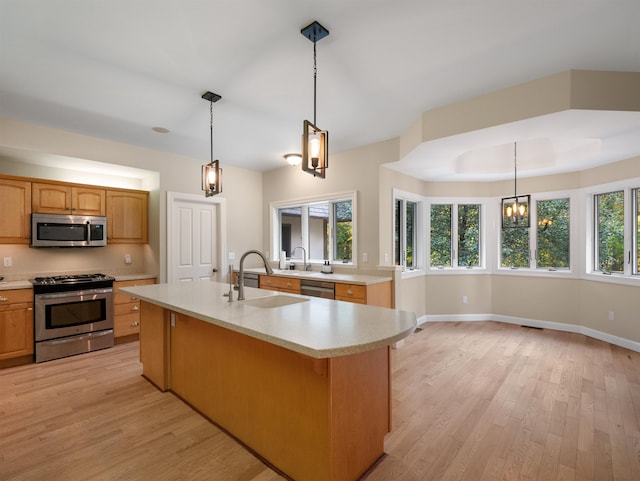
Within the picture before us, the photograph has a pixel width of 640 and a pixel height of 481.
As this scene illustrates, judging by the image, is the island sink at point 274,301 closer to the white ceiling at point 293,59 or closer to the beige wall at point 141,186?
the white ceiling at point 293,59

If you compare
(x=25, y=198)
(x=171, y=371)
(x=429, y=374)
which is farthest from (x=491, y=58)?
(x=25, y=198)

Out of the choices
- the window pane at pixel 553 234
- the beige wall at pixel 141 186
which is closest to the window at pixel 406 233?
the window pane at pixel 553 234

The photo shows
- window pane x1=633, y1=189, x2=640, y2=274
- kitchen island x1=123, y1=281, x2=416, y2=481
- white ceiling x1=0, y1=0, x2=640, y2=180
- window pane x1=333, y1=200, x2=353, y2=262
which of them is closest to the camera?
kitchen island x1=123, y1=281, x2=416, y2=481

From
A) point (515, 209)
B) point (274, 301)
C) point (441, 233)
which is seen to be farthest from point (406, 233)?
point (274, 301)

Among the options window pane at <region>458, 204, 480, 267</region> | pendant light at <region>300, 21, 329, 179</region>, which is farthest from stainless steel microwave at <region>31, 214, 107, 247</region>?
window pane at <region>458, 204, 480, 267</region>

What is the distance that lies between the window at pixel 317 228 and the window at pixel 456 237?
1.70 metres

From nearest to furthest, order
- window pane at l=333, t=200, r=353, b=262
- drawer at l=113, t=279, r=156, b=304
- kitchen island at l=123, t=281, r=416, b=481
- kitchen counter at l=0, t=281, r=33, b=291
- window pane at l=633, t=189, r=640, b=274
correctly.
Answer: kitchen island at l=123, t=281, r=416, b=481 → kitchen counter at l=0, t=281, r=33, b=291 → window pane at l=633, t=189, r=640, b=274 → drawer at l=113, t=279, r=156, b=304 → window pane at l=333, t=200, r=353, b=262

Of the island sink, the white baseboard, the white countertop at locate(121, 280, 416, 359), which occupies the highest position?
the white countertop at locate(121, 280, 416, 359)

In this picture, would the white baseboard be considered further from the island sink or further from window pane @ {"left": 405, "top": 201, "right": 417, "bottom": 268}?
the island sink

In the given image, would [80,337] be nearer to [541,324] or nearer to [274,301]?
[274,301]

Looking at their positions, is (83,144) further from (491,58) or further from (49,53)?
(491,58)

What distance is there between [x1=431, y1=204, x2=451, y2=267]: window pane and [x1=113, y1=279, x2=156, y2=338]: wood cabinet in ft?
15.6

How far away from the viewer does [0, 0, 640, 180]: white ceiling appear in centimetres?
187

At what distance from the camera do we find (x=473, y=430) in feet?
7.45
